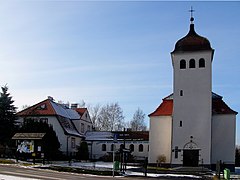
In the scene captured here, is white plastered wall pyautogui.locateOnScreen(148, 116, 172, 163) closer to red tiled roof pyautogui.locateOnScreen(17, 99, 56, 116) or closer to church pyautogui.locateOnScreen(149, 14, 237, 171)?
church pyautogui.locateOnScreen(149, 14, 237, 171)

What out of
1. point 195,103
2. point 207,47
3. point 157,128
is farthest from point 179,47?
point 157,128

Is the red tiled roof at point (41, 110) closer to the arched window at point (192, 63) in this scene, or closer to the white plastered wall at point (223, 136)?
the arched window at point (192, 63)

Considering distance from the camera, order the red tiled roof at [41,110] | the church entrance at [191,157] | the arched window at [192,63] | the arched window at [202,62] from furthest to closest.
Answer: the red tiled roof at [41,110] < the arched window at [192,63] < the arched window at [202,62] < the church entrance at [191,157]

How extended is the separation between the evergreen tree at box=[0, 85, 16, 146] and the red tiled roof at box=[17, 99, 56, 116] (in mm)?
4372

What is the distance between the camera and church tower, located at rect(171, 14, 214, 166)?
146 ft

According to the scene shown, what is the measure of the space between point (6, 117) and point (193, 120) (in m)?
24.9

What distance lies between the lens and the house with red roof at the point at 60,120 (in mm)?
51906

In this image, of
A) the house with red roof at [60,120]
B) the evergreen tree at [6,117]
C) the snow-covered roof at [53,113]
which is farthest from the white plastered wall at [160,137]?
the evergreen tree at [6,117]

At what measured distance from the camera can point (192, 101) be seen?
45625mm

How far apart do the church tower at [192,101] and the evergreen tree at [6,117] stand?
2154 centimetres

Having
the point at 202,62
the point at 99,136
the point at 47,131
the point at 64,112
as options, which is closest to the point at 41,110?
the point at 64,112

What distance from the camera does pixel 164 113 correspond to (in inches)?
1923

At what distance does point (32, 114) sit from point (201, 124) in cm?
2494

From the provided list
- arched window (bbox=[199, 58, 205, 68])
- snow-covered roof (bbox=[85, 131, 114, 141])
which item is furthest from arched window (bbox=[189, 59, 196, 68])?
snow-covered roof (bbox=[85, 131, 114, 141])
